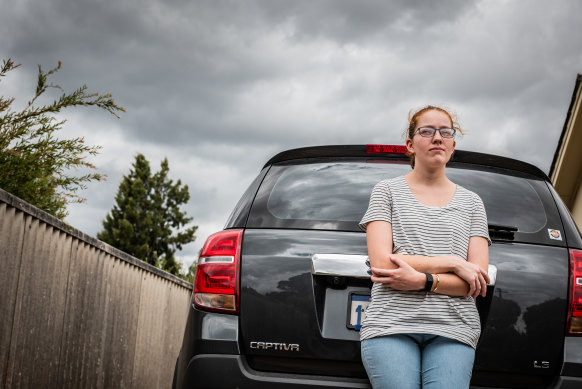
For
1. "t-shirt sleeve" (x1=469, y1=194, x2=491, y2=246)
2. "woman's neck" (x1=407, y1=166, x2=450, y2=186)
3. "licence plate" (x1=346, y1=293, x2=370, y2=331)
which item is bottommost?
"licence plate" (x1=346, y1=293, x2=370, y2=331)

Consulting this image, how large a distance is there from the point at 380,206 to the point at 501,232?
84 cm

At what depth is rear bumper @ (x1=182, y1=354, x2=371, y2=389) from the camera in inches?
112

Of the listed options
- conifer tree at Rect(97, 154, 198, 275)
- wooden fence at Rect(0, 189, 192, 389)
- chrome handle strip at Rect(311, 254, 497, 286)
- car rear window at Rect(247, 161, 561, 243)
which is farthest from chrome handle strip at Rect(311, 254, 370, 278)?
conifer tree at Rect(97, 154, 198, 275)

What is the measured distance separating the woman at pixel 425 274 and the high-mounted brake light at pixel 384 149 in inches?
33.8

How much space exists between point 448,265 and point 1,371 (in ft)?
14.1

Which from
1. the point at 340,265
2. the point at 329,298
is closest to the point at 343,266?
the point at 340,265

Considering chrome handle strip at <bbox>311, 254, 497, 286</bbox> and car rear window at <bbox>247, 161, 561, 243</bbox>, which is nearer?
chrome handle strip at <bbox>311, 254, 497, 286</bbox>

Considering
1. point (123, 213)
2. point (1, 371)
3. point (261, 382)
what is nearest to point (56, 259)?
point (1, 371)

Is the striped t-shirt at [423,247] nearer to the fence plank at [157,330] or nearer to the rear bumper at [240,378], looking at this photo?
the rear bumper at [240,378]

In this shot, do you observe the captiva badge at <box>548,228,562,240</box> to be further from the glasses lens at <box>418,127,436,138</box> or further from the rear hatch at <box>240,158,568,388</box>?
the glasses lens at <box>418,127,436,138</box>

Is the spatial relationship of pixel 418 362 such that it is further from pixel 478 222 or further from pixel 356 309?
pixel 478 222

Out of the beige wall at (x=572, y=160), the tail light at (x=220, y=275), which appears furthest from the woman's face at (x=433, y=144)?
the beige wall at (x=572, y=160)

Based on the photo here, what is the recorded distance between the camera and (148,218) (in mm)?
44031

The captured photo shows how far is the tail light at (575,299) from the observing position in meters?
2.92
